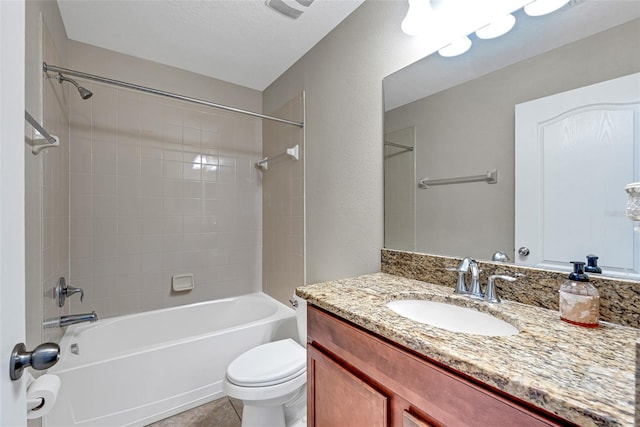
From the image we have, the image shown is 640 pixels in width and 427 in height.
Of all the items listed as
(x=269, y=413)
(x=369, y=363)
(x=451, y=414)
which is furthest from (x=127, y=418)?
(x=451, y=414)

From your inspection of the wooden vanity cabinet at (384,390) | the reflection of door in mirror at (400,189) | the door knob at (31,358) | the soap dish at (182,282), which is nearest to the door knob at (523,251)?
the reflection of door in mirror at (400,189)

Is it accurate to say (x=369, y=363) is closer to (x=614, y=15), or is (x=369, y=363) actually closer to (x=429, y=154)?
(x=429, y=154)

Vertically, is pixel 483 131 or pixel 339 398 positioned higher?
pixel 483 131

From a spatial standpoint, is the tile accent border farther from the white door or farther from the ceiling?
the ceiling

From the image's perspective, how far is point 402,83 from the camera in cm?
130

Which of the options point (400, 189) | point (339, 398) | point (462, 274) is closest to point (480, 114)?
point (400, 189)

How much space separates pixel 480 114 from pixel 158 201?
2.23 m

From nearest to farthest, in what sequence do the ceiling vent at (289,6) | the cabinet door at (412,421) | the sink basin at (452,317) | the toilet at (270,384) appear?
the cabinet door at (412,421), the sink basin at (452,317), the toilet at (270,384), the ceiling vent at (289,6)

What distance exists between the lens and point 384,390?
0.71 metres

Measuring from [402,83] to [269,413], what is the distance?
1766 millimetres

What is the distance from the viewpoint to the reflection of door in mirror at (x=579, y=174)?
732 millimetres

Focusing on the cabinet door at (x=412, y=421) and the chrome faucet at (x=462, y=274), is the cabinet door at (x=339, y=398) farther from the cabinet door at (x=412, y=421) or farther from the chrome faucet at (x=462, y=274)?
the chrome faucet at (x=462, y=274)

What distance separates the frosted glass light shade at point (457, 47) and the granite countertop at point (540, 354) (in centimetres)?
98

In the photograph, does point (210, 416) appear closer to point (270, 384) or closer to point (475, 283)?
point (270, 384)
